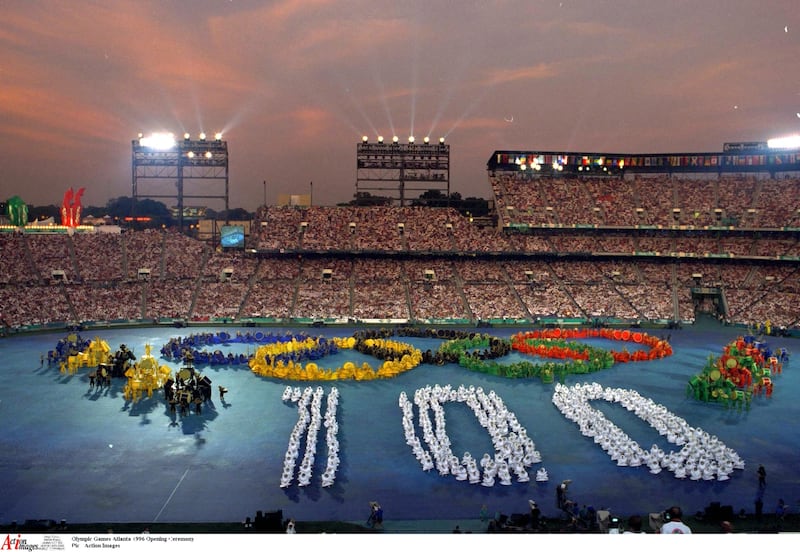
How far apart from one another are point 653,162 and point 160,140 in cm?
5483

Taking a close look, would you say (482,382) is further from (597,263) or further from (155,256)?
(155,256)

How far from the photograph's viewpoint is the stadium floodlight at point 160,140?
63.8m

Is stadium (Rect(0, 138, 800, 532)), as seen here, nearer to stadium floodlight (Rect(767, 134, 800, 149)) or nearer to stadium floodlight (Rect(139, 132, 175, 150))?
stadium floodlight (Rect(767, 134, 800, 149))

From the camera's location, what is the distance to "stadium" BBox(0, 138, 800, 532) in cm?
1844

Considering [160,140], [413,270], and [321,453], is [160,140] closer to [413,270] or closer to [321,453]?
[413,270]

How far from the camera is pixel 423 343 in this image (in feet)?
147

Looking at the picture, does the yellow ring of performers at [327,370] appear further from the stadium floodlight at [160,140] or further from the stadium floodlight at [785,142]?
the stadium floodlight at [785,142]

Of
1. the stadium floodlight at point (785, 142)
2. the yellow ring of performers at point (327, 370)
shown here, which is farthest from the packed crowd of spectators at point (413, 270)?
the yellow ring of performers at point (327, 370)

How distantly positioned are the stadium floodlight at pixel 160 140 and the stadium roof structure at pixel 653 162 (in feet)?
118

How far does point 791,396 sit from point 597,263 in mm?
34736

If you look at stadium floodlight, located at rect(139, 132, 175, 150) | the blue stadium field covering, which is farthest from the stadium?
stadium floodlight, located at rect(139, 132, 175, 150)

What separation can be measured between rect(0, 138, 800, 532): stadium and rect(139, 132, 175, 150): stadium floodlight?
31.2 ft

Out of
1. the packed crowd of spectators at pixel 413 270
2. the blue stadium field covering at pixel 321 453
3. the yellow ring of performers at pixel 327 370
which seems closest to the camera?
the blue stadium field covering at pixel 321 453

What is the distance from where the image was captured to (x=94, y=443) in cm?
2225
